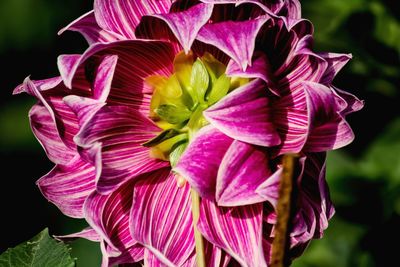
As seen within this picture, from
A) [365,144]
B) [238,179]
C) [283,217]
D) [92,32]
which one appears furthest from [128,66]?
[365,144]

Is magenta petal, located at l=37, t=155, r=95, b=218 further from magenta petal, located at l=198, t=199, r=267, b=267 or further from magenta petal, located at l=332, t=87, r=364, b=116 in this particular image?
magenta petal, located at l=332, t=87, r=364, b=116

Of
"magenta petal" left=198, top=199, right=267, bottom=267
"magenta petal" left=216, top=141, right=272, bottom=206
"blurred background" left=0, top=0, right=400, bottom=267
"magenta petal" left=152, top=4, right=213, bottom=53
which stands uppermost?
"magenta petal" left=152, top=4, right=213, bottom=53

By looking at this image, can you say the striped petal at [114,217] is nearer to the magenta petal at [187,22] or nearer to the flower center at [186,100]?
the flower center at [186,100]

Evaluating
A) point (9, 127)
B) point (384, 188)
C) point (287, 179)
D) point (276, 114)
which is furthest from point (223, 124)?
point (9, 127)

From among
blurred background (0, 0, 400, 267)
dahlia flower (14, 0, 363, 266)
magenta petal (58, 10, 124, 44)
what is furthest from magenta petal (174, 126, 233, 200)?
blurred background (0, 0, 400, 267)

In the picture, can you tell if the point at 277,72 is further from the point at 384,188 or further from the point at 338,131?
the point at 384,188

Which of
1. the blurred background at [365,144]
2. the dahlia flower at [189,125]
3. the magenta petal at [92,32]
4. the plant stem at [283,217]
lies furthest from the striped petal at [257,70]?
the blurred background at [365,144]

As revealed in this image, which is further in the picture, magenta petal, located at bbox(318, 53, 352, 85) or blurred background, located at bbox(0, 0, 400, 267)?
blurred background, located at bbox(0, 0, 400, 267)
